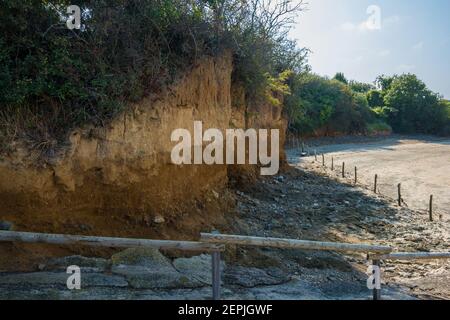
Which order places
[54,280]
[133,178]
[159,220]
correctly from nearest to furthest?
[54,280], [133,178], [159,220]

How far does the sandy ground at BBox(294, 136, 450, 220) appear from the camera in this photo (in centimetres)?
1709

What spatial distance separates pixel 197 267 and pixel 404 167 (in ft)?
68.4

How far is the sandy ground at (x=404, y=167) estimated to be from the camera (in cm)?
1709

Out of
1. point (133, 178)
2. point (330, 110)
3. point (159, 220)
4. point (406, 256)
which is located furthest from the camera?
point (330, 110)

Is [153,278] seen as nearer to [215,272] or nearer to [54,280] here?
[54,280]

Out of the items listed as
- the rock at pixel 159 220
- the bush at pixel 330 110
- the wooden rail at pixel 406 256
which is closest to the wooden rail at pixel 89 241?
the wooden rail at pixel 406 256

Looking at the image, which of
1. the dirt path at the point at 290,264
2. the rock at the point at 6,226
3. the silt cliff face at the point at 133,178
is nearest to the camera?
the dirt path at the point at 290,264

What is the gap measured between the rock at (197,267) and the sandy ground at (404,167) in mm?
10212

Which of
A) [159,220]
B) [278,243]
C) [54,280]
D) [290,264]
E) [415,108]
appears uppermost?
[415,108]

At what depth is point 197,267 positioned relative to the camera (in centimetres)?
676

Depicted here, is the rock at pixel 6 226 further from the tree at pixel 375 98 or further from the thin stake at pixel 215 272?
the tree at pixel 375 98

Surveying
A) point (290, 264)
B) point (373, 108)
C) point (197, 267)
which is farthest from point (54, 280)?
point (373, 108)

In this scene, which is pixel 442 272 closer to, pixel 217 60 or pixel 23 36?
pixel 217 60

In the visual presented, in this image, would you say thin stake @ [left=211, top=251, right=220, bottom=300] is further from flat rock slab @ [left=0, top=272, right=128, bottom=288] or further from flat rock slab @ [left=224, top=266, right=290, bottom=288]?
flat rock slab @ [left=224, top=266, right=290, bottom=288]
